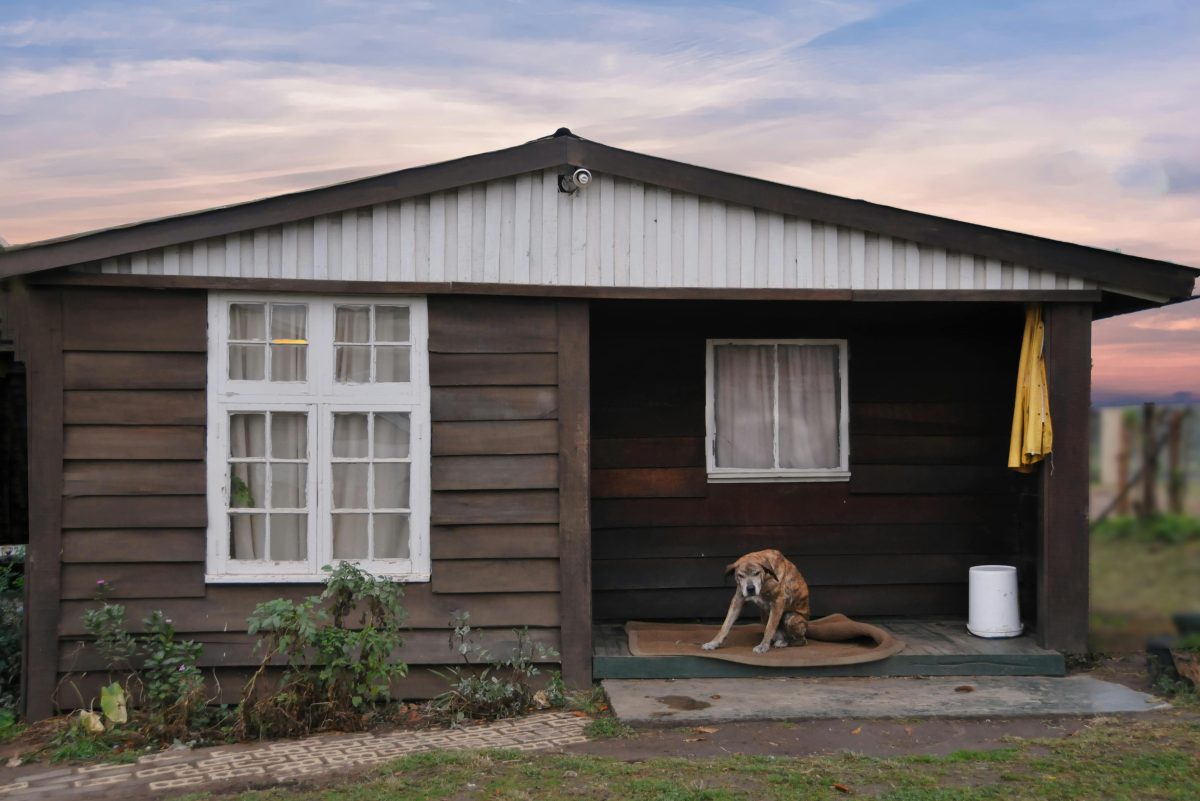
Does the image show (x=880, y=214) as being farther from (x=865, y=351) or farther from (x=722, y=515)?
(x=722, y=515)

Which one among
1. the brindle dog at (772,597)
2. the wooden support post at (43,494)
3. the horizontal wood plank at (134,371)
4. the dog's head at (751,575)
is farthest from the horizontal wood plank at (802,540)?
the wooden support post at (43,494)

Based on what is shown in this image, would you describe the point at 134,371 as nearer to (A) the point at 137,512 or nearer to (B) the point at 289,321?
(A) the point at 137,512

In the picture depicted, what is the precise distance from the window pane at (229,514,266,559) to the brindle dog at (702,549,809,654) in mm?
3014

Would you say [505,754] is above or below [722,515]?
below

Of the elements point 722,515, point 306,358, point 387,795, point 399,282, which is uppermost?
point 399,282

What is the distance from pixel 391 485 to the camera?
7.28m

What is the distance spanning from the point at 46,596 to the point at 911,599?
6323mm

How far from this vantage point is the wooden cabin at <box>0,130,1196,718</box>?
702 cm

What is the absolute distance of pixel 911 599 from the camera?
9.08 m

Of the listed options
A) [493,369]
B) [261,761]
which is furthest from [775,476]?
[261,761]

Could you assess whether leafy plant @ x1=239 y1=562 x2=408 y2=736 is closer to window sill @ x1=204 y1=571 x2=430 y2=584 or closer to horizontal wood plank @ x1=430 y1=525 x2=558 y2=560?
window sill @ x1=204 y1=571 x2=430 y2=584

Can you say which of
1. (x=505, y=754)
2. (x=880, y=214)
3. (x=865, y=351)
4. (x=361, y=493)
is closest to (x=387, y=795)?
(x=505, y=754)

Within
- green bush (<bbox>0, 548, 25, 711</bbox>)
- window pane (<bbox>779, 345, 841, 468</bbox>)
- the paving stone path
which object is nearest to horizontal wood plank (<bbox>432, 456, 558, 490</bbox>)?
the paving stone path

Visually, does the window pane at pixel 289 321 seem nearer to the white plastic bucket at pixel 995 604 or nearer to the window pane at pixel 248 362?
the window pane at pixel 248 362
